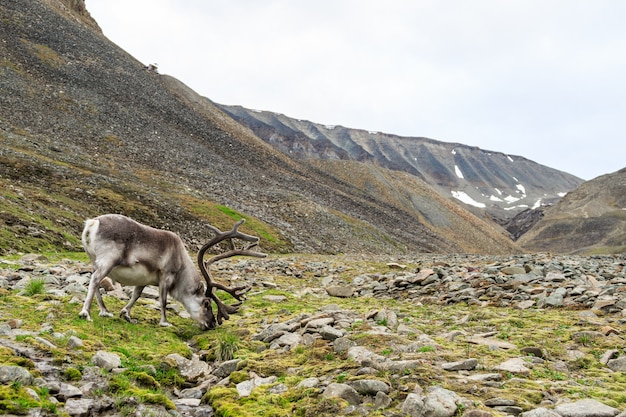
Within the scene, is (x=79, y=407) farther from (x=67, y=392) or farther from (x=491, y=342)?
(x=491, y=342)

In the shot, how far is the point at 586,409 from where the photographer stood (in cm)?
512

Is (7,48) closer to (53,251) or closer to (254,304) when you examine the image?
(53,251)

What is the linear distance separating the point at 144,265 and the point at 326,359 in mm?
5254

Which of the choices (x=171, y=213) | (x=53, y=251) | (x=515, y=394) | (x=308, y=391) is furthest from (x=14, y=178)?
(x=515, y=394)

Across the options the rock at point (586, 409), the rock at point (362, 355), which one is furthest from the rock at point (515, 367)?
the rock at point (362, 355)

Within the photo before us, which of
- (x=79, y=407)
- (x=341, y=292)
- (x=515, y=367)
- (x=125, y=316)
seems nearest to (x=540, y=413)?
(x=515, y=367)

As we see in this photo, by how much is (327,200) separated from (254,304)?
59308 millimetres

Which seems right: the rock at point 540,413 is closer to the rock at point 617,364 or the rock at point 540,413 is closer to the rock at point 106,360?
the rock at point 617,364

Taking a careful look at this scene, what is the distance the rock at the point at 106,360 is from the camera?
6680mm

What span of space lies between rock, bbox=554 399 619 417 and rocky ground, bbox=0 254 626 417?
0.02 meters

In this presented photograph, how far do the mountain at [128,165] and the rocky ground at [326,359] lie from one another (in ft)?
37.8

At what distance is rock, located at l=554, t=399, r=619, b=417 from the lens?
5.01 meters

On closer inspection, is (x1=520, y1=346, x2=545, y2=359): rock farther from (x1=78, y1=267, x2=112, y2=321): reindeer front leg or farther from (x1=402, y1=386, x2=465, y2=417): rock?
(x1=78, y1=267, x2=112, y2=321): reindeer front leg

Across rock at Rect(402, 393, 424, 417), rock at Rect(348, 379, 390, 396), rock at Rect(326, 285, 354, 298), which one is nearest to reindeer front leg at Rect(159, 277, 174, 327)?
rock at Rect(348, 379, 390, 396)
